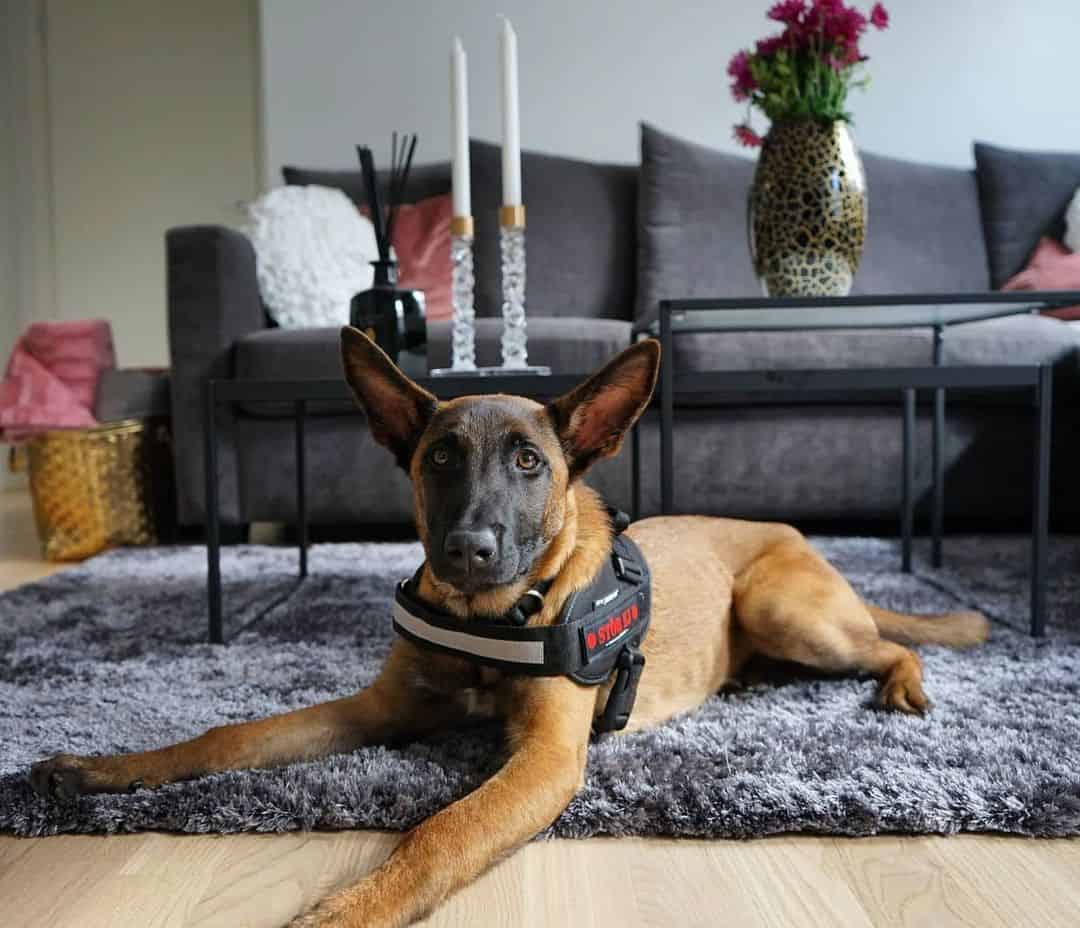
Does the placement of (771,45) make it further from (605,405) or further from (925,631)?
(925,631)

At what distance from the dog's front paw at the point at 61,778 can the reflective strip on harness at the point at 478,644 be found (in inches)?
18.8

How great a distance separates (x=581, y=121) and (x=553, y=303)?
1281mm

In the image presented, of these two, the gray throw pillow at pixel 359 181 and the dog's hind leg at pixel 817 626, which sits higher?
the gray throw pillow at pixel 359 181

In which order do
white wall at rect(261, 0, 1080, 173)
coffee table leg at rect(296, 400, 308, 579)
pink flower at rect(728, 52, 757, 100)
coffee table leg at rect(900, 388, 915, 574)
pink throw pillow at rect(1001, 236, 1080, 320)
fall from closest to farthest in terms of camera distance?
1. pink flower at rect(728, 52, 757, 100)
2. coffee table leg at rect(296, 400, 308, 579)
3. coffee table leg at rect(900, 388, 915, 574)
4. pink throw pillow at rect(1001, 236, 1080, 320)
5. white wall at rect(261, 0, 1080, 173)

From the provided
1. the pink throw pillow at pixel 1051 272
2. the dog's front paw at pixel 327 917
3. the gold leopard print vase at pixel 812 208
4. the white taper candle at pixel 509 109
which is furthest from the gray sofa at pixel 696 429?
the dog's front paw at pixel 327 917

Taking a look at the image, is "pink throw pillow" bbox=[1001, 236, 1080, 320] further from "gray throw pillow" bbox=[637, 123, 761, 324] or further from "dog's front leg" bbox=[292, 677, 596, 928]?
"dog's front leg" bbox=[292, 677, 596, 928]

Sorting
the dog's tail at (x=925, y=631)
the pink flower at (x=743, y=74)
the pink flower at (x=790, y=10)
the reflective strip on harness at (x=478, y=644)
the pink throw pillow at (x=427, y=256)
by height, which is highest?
the pink flower at (x=790, y=10)

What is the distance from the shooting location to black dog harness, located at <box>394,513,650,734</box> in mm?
1319

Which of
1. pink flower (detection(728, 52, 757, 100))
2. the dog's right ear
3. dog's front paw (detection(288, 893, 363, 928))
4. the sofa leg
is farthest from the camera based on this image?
the sofa leg

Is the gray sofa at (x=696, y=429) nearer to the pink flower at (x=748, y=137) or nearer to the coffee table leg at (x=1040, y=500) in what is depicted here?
the pink flower at (x=748, y=137)

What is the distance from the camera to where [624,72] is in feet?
15.6

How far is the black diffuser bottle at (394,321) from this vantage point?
210cm

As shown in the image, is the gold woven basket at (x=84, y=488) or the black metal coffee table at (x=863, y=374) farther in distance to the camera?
the gold woven basket at (x=84, y=488)

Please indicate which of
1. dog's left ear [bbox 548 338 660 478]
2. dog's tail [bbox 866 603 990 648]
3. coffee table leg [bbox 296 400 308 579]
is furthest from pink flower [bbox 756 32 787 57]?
coffee table leg [bbox 296 400 308 579]
